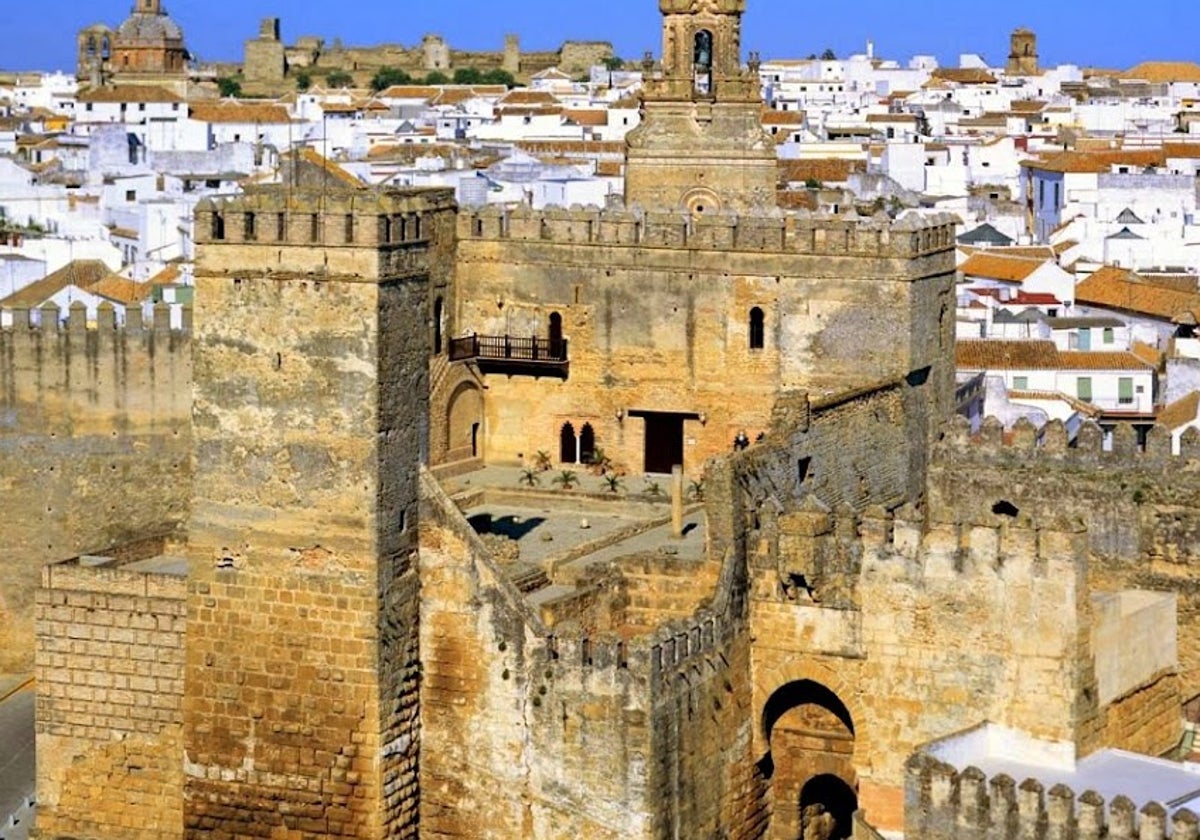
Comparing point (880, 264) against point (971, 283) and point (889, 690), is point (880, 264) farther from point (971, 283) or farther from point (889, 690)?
point (971, 283)

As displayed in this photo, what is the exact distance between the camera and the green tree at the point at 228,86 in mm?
144375

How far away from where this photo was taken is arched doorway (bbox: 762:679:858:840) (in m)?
25.2

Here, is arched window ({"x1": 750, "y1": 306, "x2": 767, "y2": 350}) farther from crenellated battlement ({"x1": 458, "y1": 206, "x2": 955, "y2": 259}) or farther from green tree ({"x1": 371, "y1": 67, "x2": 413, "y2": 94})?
green tree ({"x1": 371, "y1": 67, "x2": 413, "y2": 94})

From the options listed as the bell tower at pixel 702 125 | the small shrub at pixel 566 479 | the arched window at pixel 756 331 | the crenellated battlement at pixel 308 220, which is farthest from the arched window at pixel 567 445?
the crenellated battlement at pixel 308 220

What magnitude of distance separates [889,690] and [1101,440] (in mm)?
5972

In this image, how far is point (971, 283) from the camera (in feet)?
182

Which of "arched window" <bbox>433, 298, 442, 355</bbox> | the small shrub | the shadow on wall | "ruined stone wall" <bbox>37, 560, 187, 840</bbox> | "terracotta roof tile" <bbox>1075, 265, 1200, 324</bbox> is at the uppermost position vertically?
"arched window" <bbox>433, 298, 442, 355</bbox>

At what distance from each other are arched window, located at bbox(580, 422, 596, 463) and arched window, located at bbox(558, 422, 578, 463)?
9 cm

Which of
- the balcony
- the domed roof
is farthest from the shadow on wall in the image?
the domed roof

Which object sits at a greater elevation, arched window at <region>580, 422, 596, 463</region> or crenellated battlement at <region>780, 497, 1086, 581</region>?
crenellated battlement at <region>780, 497, 1086, 581</region>

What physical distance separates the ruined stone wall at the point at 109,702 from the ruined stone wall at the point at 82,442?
15.5ft

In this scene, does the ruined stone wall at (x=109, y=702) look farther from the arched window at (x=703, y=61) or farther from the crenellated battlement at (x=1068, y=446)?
the arched window at (x=703, y=61)

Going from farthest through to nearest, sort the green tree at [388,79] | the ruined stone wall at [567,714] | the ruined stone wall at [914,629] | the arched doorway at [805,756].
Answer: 1. the green tree at [388,79]
2. the arched doorway at [805,756]
3. the ruined stone wall at [914,629]
4. the ruined stone wall at [567,714]

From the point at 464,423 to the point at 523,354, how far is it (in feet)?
3.67
